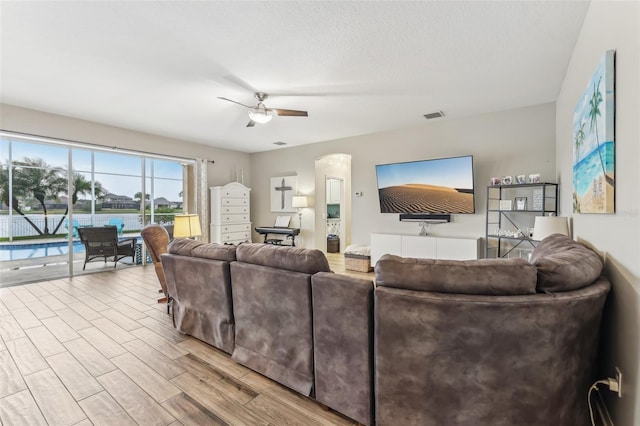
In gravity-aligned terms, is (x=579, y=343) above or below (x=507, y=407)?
above

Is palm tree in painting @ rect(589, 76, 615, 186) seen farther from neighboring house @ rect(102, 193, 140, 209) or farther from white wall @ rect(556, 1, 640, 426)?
neighboring house @ rect(102, 193, 140, 209)

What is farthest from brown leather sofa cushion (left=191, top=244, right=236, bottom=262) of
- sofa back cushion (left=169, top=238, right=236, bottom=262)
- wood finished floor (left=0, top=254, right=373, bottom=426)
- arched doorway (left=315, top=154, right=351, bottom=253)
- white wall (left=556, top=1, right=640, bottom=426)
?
arched doorway (left=315, top=154, right=351, bottom=253)

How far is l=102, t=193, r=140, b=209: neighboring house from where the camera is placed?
17.3 feet

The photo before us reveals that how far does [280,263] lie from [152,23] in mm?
2218

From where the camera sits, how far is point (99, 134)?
492cm

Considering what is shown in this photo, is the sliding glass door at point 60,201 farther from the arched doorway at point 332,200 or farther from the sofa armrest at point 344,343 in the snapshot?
the sofa armrest at point 344,343

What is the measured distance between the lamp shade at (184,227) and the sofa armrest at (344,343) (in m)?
2.54

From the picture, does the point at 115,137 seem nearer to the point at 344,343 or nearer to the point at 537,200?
the point at 344,343

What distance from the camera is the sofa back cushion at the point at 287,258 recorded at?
1.73 metres

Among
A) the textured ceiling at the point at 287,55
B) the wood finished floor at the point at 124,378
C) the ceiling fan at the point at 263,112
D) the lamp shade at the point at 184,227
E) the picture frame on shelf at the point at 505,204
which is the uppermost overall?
the textured ceiling at the point at 287,55

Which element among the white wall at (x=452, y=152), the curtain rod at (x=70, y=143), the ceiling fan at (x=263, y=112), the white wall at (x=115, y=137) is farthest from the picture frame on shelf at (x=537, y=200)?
the curtain rod at (x=70, y=143)

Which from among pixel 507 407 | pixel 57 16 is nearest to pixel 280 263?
pixel 507 407

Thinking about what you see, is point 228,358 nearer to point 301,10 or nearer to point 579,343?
point 579,343

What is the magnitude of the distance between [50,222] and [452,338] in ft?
20.4
